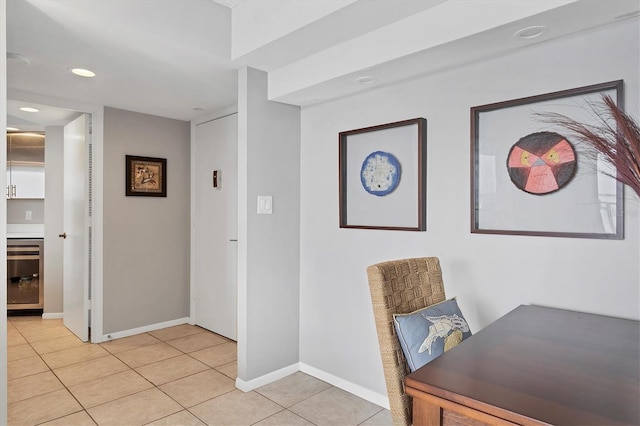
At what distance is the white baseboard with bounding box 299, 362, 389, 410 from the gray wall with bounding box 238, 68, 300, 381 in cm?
15

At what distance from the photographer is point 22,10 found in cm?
187

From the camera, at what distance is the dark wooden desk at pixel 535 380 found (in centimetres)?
84

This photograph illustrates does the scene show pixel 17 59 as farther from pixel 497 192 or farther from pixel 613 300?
pixel 613 300

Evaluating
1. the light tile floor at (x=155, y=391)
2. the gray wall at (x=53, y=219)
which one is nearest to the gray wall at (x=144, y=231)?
the light tile floor at (x=155, y=391)

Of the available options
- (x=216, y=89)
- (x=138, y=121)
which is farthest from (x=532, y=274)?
(x=138, y=121)

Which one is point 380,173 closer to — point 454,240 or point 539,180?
point 454,240

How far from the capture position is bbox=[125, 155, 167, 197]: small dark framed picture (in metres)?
A: 3.83

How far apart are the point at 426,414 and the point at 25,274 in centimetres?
533

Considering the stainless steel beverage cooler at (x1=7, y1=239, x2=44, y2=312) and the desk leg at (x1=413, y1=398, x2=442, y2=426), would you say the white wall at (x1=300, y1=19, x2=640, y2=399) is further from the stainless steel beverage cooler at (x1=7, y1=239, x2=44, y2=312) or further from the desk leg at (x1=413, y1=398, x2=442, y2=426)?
the stainless steel beverage cooler at (x1=7, y1=239, x2=44, y2=312)

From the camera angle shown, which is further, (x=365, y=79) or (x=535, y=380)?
(x=365, y=79)

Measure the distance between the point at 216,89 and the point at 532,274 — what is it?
8.56ft

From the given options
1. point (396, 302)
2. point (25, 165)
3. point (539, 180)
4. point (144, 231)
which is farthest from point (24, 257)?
point (539, 180)

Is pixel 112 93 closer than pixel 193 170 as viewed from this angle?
Yes

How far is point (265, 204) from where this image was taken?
279 cm
